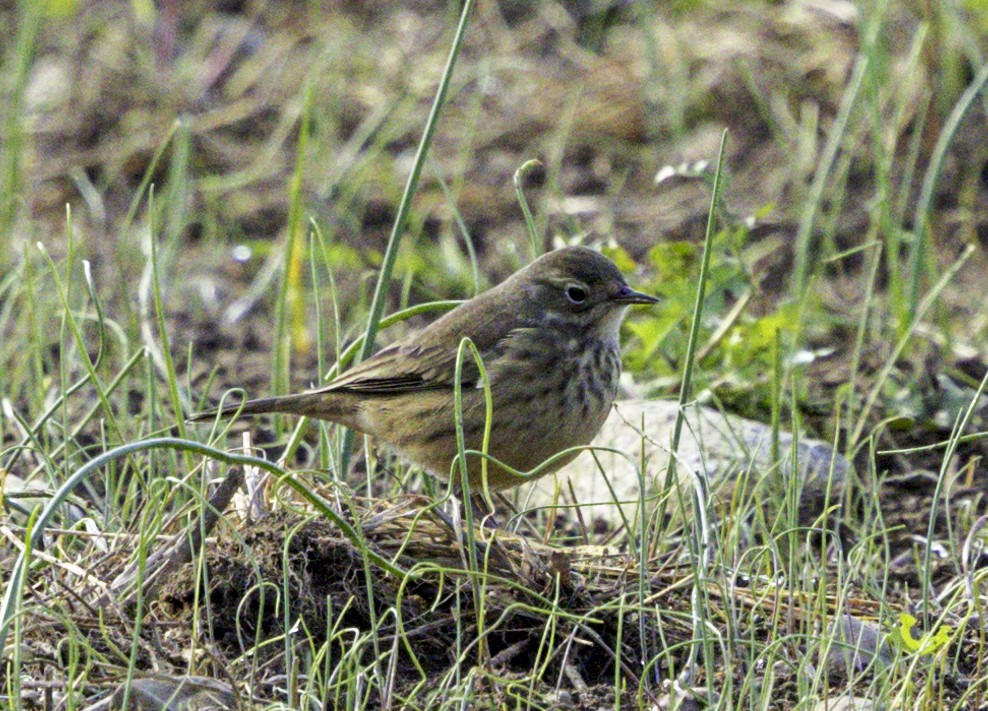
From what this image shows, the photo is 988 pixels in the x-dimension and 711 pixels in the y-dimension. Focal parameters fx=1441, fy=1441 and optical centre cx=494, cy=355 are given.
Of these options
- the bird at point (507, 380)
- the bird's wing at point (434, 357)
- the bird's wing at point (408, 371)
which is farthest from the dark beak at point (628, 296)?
the bird's wing at point (408, 371)

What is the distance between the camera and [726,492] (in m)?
4.90

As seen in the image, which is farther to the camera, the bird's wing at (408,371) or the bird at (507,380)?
the bird's wing at (408,371)

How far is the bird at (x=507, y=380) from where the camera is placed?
457cm

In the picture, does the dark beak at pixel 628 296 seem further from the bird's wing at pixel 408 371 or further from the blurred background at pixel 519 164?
the bird's wing at pixel 408 371

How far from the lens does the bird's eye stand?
4879mm

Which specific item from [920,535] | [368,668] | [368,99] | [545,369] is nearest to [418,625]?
[368,668]

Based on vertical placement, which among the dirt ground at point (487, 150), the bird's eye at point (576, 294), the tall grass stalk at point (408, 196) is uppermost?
the tall grass stalk at point (408, 196)

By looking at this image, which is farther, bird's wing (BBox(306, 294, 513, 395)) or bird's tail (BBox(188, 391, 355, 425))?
bird's wing (BBox(306, 294, 513, 395))

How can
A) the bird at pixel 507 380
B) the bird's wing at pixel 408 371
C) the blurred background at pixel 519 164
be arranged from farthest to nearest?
the blurred background at pixel 519 164 → the bird's wing at pixel 408 371 → the bird at pixel 507 380

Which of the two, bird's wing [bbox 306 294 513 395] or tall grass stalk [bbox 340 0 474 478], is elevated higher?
tall grass stalk [bbox 340 0 474 478]

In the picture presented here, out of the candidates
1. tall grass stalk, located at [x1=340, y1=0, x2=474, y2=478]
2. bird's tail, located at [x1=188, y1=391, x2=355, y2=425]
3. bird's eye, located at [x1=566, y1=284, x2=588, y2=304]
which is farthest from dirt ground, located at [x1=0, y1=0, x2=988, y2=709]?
tall grass stalk, located at [x1=340, y1=0, x2=474, y2=478]

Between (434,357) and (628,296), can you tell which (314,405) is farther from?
(628,296)

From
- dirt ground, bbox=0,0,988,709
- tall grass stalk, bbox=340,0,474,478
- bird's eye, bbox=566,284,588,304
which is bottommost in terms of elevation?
dirt ground, bbox=0,0,988,709

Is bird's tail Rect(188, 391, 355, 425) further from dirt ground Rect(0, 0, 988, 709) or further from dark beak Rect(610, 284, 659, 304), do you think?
dark beak Rect(610, 284, 659, 304)
